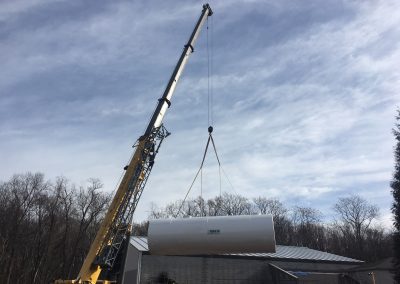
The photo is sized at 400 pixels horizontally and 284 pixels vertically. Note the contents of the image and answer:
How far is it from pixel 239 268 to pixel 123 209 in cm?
2058

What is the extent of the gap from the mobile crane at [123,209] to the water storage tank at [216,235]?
5274mm

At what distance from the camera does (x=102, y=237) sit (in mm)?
19656

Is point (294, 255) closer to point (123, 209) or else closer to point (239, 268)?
point (239, 268)

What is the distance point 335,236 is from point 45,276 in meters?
64.8

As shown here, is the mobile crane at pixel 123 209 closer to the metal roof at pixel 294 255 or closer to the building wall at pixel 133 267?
the building wall at pixel 133 267

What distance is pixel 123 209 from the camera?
20.5m

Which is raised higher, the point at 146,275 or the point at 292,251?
the point at 292,251

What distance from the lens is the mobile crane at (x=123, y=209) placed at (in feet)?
63.5

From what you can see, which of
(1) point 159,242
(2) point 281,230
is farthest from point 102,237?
(2) point 281,230

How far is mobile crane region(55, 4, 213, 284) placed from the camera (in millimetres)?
19359

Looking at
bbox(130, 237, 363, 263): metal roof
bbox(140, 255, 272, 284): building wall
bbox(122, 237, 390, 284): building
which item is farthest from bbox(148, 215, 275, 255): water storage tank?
bbox(130, 237, 363, 263): metal roof

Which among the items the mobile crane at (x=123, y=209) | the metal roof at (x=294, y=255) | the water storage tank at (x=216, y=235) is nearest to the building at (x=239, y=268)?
the metal roof at (x=294, y=255)

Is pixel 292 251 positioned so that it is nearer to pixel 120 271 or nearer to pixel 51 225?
pixel 120 271

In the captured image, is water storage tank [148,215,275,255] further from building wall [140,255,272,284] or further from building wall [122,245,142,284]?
building wall [140,255,272,284]
